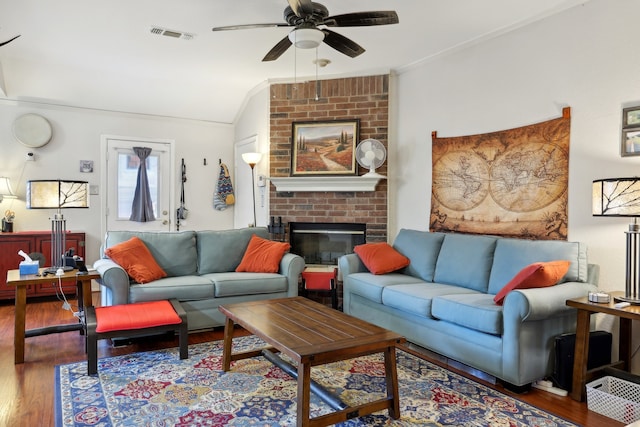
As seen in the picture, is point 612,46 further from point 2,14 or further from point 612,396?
point 2,14

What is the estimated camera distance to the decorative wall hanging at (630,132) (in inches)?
109

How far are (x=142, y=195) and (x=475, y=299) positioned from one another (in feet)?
15.3

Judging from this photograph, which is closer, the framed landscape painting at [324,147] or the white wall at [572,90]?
the white wall at [572,90]

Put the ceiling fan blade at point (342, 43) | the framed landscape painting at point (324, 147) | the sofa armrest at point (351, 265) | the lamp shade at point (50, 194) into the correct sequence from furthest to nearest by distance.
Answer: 1. the framed landscape painting at point (324, 147)
2. the sofa armrest at point (351, 265)
3. the lamp shade at point (50, 194)
4. the ceiling fan blade at point (342, 43)

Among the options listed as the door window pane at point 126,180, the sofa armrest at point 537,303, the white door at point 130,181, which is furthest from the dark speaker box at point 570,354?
the door window pane at point 126,180

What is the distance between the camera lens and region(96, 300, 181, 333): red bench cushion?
2.86 m

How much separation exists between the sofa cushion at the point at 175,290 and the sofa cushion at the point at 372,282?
127cm

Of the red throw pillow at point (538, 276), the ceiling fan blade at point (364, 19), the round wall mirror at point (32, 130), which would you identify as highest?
the ceiling fan blade at point (364, 19)

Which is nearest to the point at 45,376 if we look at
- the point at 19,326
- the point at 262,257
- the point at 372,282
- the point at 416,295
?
the point at 19,326

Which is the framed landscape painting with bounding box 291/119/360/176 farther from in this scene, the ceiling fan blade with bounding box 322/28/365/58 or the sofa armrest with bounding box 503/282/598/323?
the sofa armrest with bounding box 503/282/598/323

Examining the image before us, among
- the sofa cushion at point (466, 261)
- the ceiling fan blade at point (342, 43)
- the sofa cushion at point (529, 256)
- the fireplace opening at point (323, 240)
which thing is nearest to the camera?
the sofa cushion at point (529, 256)

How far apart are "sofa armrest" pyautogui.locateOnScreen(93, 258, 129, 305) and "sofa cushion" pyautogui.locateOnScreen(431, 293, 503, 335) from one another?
2375mm

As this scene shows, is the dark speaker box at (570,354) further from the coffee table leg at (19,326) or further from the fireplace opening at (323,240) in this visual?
the coffee table leg at (19,326)

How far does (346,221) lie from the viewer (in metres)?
5.00
